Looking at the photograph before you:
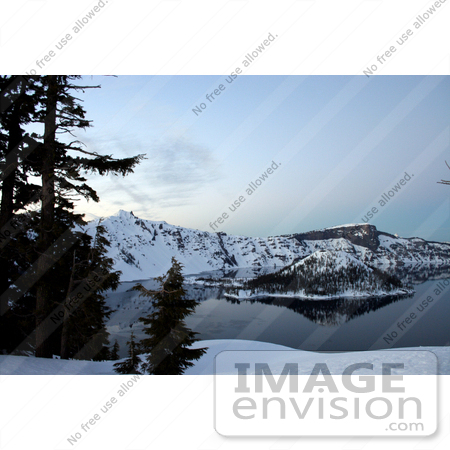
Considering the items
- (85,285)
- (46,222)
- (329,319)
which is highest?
(46,222)

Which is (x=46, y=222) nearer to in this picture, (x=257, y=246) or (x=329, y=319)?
(x=257, y=246)

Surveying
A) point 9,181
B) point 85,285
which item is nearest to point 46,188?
point 9,181

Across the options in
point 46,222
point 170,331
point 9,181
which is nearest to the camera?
point 46,222

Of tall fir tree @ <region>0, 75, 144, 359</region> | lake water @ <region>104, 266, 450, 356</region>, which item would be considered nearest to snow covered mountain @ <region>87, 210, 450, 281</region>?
lake water @ <region>104, 266, 450, 356</region>

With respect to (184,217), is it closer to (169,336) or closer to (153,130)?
(153,130)

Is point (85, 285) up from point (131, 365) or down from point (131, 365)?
up

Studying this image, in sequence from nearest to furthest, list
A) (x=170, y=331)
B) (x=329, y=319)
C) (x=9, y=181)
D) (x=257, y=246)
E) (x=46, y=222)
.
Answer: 1. (x=46, y=222)
2. (x=9, y=181)
3. (x=170, y=331)
4. (x=257, y=246)
5. (x=329, y=319)

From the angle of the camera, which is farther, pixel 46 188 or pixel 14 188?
pixel 14 188
